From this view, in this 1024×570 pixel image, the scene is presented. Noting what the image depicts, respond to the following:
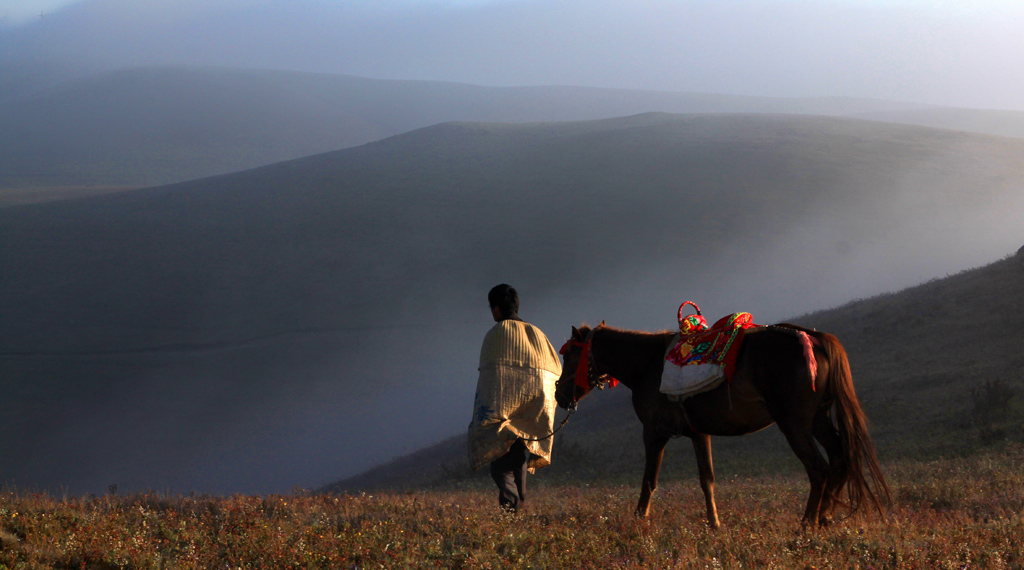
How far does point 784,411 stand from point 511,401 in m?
2.41

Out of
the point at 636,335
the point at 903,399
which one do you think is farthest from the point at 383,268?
the point at 636,335

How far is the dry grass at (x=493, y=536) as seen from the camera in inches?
206

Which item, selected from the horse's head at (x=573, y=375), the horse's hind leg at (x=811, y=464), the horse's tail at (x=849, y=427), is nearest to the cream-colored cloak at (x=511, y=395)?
the horse's head at (x=573, y=375)

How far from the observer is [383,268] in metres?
57.4

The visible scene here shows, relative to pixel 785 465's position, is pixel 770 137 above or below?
above

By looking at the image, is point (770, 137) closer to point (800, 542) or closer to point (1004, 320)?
point (1004, 320)

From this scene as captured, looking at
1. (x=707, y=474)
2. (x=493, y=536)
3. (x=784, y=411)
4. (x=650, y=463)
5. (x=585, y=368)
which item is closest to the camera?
(x=493, y=536)

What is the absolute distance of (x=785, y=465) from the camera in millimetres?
14867

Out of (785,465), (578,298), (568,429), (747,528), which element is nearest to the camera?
(747,528)

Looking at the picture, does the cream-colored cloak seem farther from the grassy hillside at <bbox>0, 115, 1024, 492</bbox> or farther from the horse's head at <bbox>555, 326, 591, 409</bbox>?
the grassy hillside at <bbox>0, 115, 1024, 492</bbox>

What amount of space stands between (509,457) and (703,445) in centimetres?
183

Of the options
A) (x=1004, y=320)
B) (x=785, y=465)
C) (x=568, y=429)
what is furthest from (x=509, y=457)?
(x=1004, y=320)

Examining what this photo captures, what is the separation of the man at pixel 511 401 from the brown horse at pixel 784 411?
910mm

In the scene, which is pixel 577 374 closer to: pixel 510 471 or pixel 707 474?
pixel 510 471
